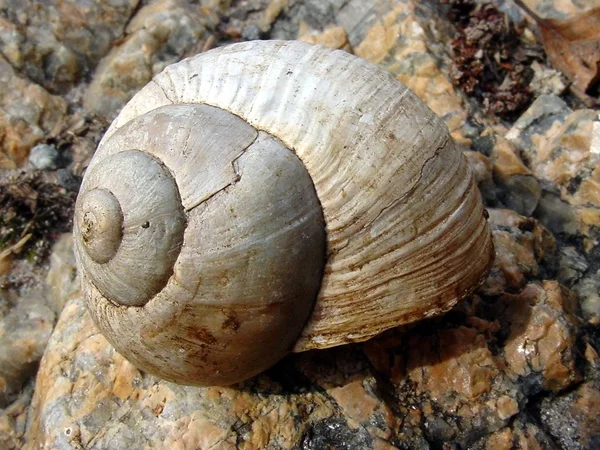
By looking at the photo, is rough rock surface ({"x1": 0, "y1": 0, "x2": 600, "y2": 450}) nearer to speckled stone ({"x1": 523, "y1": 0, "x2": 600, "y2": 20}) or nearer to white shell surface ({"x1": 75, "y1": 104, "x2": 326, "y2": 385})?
speckled stone ({"x1": 523, "y1": 0, "x2": 600, "y2": 20})

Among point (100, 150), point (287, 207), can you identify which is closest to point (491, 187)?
point (287, 207)

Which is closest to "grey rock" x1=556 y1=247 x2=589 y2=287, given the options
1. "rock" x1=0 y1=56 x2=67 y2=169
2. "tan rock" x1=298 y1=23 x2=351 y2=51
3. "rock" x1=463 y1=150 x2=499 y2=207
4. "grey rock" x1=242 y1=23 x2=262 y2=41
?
"rock" x1=463 y1=150 x2=499 y2=207

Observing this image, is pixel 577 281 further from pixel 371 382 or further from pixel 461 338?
pixel 371 382

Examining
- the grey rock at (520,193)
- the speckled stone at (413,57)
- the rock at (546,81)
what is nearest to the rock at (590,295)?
the grey rock at (520,193)

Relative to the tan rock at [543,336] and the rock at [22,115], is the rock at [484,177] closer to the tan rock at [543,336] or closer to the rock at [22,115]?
the tan rock at [543,336]

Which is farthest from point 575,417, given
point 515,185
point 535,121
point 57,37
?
point 57,37
